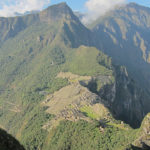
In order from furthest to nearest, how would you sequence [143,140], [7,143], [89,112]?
[89,112]
[143,140]
[7,143]

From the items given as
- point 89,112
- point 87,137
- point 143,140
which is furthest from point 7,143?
point 89,112

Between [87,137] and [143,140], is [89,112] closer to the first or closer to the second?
[87,137]

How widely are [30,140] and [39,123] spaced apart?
23.9 meters

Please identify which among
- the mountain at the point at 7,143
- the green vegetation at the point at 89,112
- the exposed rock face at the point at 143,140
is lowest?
the green vegetation at the point at 89,112

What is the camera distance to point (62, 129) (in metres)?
164

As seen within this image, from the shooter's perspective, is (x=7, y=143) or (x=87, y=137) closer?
(x=7, y=143)

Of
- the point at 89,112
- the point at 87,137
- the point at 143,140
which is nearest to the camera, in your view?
the point at 143,140

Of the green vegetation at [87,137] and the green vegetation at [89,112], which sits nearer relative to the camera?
the green vegetation at [87,137]

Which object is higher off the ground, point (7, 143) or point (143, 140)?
point (7, 143)

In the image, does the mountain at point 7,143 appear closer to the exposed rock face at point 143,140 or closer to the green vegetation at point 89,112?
the exposed rock face at point 143,140

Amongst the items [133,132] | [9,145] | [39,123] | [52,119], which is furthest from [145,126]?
[9,145]

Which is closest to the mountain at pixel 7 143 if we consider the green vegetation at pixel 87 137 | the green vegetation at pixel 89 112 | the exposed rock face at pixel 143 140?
the green vegetation at pixel 87 137

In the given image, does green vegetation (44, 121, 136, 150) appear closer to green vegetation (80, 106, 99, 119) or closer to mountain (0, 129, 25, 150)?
green vegetation (80, 106, 99, 119)

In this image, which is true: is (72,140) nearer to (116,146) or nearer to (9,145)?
(116,146)
